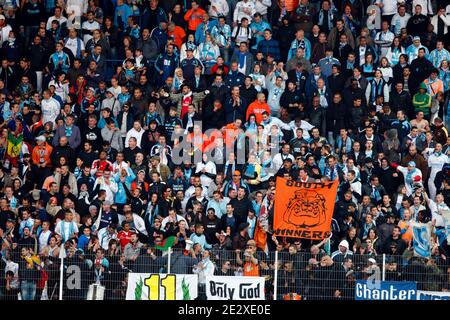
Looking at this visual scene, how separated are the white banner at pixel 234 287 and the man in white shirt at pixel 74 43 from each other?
8.88 metres

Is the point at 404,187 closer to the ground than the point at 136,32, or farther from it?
closer to the ground

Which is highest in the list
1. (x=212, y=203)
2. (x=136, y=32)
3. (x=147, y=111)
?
(x=136, y=32)

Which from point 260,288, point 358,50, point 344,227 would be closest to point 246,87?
point 358,50

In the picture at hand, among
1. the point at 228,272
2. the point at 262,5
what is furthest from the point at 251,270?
the point at 262,5

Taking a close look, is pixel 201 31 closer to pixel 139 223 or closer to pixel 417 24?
pixel 417 24

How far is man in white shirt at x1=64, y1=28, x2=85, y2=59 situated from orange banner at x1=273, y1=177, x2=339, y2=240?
275 inches

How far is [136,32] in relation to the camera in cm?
2980

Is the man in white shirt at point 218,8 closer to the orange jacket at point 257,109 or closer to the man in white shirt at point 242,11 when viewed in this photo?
the man in white shirt at point 242,11

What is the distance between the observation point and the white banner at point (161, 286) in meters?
22.1

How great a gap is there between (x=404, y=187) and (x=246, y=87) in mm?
4178

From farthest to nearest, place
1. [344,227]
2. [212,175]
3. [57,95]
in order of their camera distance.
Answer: [57,95]
[212,175]
[344,227]

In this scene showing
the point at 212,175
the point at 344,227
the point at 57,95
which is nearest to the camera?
the point at 344,227

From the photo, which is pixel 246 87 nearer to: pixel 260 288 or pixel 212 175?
pixel 212 175

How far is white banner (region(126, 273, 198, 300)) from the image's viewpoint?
870 inches
